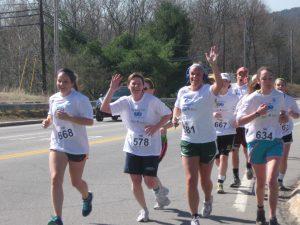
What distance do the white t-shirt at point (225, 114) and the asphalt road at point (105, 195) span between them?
3.21 feet

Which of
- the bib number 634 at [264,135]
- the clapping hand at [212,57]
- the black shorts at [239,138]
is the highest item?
the clapping hand at [212,57]

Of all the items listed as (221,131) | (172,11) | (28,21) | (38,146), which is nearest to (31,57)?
(28,21)

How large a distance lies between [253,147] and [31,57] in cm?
5594

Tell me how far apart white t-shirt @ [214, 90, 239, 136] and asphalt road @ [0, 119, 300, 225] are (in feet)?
3.21

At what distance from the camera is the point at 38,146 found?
54.6ft

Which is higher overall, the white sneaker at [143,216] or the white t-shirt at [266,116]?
the white t-shirt at [266,116]

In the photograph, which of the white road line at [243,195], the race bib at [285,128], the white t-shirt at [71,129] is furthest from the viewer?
the race bib at [285,128]

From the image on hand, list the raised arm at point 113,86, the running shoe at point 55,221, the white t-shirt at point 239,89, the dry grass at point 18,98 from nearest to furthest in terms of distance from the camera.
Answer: the running shoe at point 55,221 → the raised arm at point 113,86 → the white t-shirt at point 239,89 → the dry grass at point 18,98

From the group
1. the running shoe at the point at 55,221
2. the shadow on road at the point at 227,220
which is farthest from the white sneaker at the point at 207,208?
the running shoe at the point at 55,221

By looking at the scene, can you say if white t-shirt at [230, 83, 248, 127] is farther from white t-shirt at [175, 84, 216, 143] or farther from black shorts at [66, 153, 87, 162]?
black shorts at [66, 153, 87, 162]

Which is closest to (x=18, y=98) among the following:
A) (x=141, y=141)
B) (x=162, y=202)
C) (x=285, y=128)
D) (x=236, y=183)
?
(x=236, y=183)

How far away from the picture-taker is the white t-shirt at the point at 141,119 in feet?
23.8

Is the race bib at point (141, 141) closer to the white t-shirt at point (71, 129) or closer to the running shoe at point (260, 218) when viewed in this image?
the white t-shirt at point (71, 129)

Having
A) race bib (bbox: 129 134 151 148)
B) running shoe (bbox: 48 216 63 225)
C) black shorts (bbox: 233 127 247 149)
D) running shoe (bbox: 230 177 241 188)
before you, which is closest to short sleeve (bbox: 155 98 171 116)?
race bib (bbox: 129 134 151 148)
